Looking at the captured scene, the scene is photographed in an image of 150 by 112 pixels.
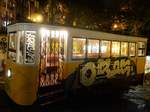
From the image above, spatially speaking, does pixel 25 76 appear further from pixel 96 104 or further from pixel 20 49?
pixel 96 104

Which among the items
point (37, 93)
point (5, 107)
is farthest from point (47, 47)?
point (5, 107)

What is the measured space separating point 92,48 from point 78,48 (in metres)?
1.04

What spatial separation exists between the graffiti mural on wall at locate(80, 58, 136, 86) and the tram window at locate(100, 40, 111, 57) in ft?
0.88

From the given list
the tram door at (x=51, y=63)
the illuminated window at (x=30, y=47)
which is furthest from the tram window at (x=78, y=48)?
the illuminated window at (x=30, y=47)

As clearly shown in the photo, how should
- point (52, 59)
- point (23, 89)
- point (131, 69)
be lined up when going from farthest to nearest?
point (131, 69)
point (52, 59)
point (23, 89)

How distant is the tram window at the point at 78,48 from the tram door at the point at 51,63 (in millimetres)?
A: 758

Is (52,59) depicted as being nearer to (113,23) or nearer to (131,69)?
(131,69)

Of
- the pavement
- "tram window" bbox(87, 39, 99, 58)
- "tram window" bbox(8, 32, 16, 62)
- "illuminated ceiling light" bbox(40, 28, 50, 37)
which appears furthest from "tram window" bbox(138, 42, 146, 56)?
"tram window" bbox(8, 32, 16, 62)

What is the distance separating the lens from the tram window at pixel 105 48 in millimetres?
14137

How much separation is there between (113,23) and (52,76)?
16.9 m

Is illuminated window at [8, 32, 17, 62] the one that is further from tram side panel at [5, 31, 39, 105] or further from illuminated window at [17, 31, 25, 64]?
illuminated window at [17, 31, 25, 64]

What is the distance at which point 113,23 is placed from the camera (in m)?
27.5

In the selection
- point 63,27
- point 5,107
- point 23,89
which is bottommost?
point 5,107

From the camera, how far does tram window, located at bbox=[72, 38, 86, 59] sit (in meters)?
12.5
